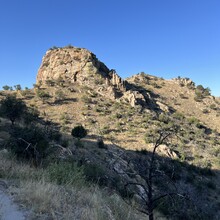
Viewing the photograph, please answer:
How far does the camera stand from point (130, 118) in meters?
40.1

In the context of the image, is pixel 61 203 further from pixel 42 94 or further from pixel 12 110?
pixel 42 94

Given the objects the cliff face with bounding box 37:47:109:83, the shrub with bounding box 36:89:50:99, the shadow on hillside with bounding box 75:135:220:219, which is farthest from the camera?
the cliff face with bounding box 37:47:109:83

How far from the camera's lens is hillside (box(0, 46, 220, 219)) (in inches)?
970

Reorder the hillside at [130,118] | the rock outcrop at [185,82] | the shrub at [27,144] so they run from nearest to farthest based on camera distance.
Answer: the shrub at [27,144] → the hillside at [130,118] → the rock outcrop at [185,82]

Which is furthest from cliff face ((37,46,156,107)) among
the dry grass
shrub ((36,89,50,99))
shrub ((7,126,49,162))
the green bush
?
the dry grass

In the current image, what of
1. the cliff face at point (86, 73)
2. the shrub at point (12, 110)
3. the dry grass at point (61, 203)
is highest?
the cliff face at point (86, 73)

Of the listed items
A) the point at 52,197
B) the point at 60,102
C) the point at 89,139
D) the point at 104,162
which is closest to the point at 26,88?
the point at 60,102

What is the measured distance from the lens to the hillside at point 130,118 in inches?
970

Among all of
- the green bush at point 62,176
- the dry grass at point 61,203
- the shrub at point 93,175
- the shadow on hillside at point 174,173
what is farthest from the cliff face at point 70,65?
the dry grass at point 61,203

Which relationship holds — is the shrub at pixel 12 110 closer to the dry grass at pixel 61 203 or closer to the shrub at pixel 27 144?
the shrub at pixel 27 144

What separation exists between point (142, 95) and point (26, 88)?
67.1 feet

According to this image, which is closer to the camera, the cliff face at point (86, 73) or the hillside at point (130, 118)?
the hillside at point (130, 118)

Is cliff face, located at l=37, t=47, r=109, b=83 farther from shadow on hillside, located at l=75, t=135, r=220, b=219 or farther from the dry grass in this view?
the dry grass

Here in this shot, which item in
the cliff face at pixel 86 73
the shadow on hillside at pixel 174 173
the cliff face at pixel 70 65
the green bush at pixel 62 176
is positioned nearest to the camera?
the green bush at pixel 62 176
